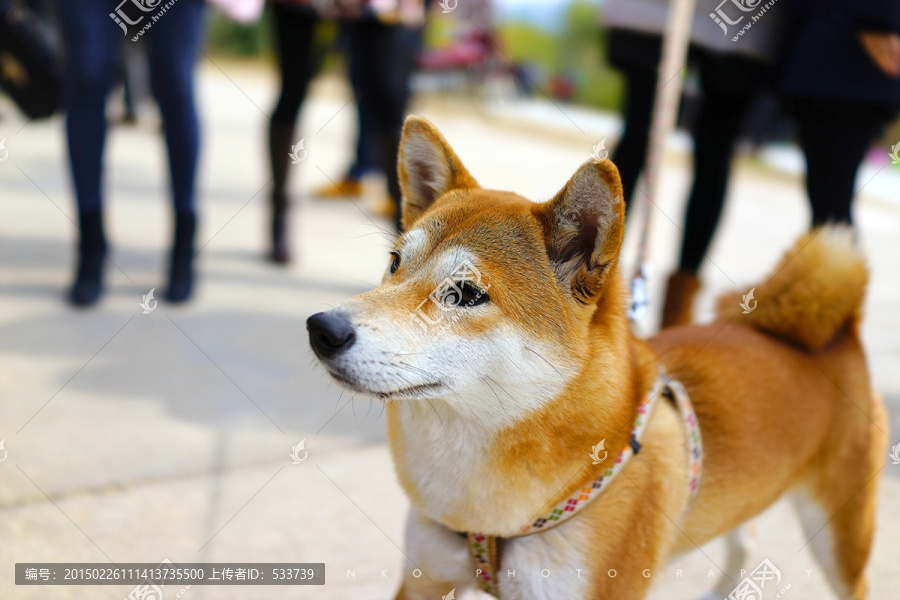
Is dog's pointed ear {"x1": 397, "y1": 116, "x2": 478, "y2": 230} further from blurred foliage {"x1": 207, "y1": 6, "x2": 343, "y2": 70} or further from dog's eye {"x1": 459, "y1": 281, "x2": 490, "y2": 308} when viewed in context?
blurred foliage {"x1": 207, "y1": 6, "x2": 343, "y2": 70}

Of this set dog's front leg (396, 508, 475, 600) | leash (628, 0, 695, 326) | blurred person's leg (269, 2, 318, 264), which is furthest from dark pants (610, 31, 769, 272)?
dog's front leg (396, 508, 475, 600)

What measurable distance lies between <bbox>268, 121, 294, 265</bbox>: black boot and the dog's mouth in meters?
2.84

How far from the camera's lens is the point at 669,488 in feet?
5.71

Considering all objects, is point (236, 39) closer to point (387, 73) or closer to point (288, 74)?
point (288, 74)

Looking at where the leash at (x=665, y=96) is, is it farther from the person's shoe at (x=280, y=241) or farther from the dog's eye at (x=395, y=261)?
the person's shoe at (x=280, y=241)

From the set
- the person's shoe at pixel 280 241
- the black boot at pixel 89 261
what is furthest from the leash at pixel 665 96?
the black boot at pixel 89 261

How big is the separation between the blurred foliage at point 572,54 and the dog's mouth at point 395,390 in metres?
15.8

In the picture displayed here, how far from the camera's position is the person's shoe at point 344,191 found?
624cm

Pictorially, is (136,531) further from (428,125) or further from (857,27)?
(857,27)

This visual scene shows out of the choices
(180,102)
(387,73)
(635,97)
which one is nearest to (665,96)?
(635,97)

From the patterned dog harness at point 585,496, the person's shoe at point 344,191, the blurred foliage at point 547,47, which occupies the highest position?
the patterned dog harness at point 585,496

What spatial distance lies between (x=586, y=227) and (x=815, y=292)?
0.83 meters

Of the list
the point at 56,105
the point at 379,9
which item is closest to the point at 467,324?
the point at 379,9

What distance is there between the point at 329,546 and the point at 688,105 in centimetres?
1047
